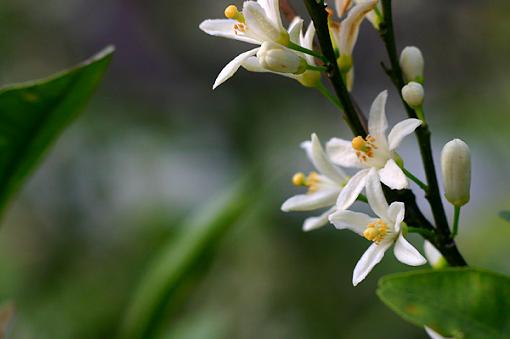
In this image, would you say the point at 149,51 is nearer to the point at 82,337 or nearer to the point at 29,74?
the point at 29,74

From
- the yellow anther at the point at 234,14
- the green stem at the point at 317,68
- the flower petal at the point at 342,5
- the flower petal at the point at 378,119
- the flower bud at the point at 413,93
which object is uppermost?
the yellow anther at the point at 234,14

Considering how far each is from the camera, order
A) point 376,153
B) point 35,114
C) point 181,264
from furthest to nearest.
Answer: point 181,264
point 35,114
point 376,153

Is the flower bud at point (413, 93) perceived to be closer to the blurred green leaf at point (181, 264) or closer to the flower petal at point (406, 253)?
the flower petal at point (406, 253)

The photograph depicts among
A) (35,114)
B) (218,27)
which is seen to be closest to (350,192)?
(218,27)

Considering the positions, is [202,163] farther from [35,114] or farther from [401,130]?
[401,130]

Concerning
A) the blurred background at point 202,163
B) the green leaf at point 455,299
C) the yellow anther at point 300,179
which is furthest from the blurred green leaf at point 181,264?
the green leaf at point 455,299

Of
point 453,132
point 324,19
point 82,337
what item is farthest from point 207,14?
point 324,19
